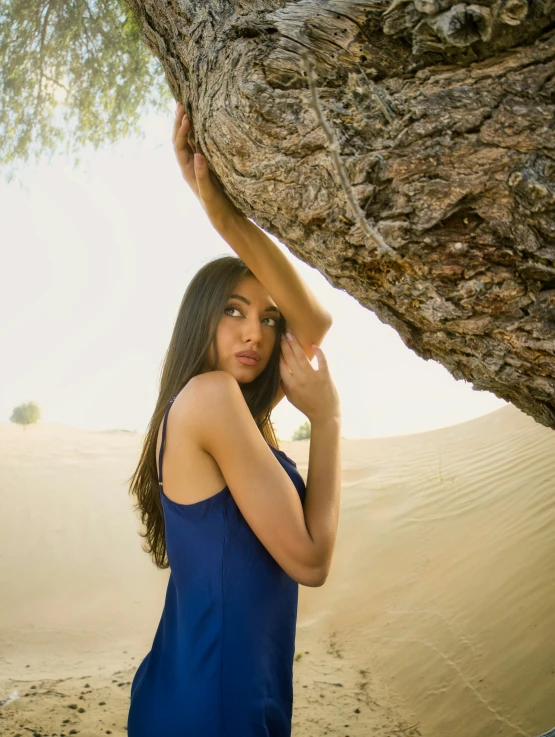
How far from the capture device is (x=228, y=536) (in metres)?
2.19

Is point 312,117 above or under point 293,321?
above

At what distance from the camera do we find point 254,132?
1878 millimetres

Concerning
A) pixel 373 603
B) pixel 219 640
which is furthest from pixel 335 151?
pixel 373 603

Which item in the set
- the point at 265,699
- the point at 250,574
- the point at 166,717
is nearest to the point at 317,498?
the point at 250,574

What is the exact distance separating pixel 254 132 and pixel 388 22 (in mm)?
478

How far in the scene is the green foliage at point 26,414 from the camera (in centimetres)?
2012

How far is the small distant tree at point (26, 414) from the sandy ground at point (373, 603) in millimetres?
10751

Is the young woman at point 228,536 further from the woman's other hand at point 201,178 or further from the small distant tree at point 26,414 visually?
the small distant tree at point 26,414

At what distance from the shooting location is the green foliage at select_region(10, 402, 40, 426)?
66.0 ft

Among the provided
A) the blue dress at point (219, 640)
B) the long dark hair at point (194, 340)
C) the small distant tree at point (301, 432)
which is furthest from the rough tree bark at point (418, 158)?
the small distant tree at point (301, 432)

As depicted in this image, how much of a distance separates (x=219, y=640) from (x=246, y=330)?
117 cm

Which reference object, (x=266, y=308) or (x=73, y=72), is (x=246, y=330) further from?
(x=73, y=72)

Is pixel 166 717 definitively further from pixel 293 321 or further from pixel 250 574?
pixel 293 321

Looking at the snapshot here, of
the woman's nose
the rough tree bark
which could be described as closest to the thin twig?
the rough tree bark
